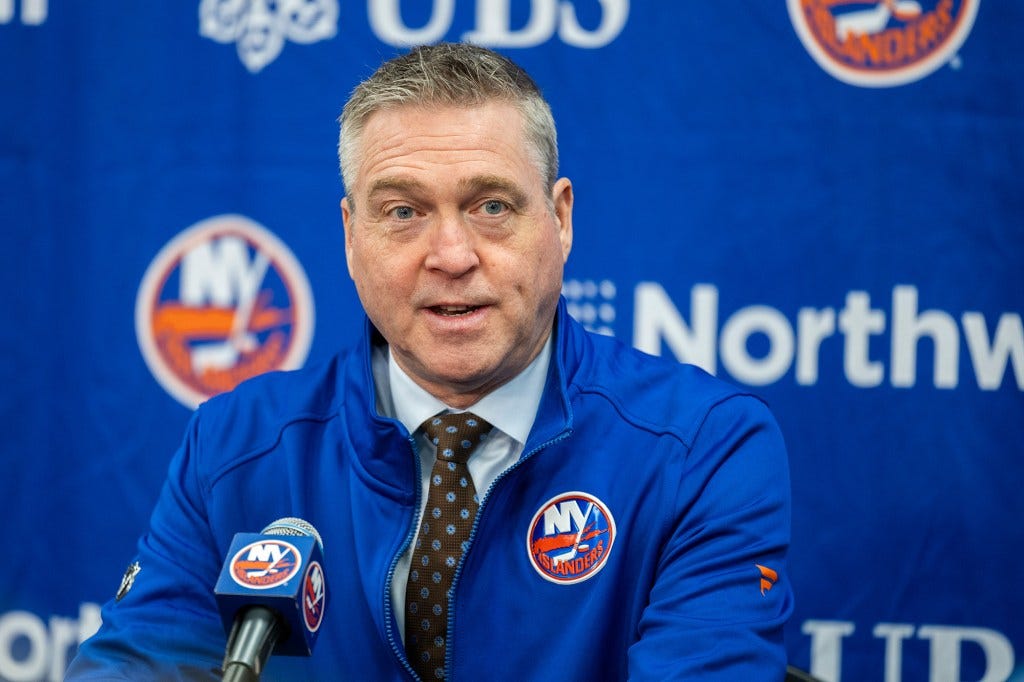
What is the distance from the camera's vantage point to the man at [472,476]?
58.3 inches

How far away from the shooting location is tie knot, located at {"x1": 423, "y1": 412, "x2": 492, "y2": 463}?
1.56 m

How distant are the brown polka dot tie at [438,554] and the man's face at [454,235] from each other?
0.42ft

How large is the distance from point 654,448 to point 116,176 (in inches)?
57.8

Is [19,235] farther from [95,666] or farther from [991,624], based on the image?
[991,624]

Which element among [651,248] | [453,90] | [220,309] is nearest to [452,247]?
[453,90]

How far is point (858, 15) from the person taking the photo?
88.6 inches

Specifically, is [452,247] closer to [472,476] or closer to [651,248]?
[472,476]

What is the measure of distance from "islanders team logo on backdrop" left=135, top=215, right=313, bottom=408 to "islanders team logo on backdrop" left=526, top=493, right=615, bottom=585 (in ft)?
3.40

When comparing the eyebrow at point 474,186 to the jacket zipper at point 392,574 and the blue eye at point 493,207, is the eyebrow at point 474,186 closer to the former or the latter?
the blue eye at point 493,207

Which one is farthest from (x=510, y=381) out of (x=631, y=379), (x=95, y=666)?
(x=95, y=666)

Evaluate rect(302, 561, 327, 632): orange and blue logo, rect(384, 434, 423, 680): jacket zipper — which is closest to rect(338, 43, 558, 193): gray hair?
rect(384, 434, 423, 680): jacket zipper

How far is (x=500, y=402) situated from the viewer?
161 centimetres

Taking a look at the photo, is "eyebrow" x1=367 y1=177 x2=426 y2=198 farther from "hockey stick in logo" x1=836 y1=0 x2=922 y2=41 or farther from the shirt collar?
"hockey stick in logo" x1=836 y1=0 x2=922 y2=41

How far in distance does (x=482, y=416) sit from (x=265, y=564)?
63 centimetres
